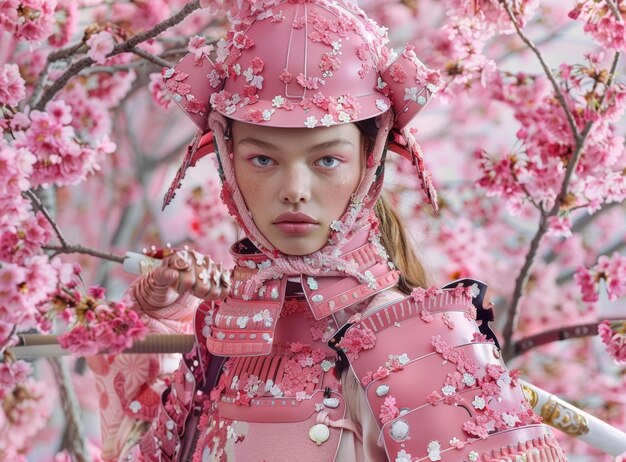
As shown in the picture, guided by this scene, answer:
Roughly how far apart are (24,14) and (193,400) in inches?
46.0

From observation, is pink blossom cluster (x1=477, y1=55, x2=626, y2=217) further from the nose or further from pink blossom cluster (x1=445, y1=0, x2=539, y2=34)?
the nose

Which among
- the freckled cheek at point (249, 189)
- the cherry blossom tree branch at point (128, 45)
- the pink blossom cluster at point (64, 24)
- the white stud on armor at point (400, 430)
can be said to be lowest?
the white stud on armor at point (400, 430)

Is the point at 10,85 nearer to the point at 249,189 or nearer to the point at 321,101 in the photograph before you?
the point at 249,189

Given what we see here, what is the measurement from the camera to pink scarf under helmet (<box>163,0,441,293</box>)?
1697 millimetres

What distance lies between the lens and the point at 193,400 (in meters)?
1.99

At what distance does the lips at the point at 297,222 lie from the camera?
1716mm

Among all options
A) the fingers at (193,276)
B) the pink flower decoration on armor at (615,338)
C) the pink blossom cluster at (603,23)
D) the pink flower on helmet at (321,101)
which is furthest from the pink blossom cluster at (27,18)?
the pink flower decoration on armor at (615,338)

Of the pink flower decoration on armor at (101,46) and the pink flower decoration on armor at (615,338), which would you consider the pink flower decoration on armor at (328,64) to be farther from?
the pink flower decoration on armor at (615,338)

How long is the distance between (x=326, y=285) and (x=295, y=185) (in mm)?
210

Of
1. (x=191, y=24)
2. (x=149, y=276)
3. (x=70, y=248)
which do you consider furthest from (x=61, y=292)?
(x=191, y=24)

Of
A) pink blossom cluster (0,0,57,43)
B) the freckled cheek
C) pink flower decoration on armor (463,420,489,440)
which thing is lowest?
pink flower decoration on armor (463,420,489,440)

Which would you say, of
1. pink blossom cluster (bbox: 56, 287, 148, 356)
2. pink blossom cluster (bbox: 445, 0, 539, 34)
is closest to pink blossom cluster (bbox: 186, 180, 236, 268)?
pink blossom cluster (bbox: 445, 0, 539, 34)

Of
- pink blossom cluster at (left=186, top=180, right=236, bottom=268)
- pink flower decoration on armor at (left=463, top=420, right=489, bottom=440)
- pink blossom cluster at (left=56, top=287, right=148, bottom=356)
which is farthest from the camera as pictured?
pink blossom cluster at (left=186, top=180, right=236, bottom=268)

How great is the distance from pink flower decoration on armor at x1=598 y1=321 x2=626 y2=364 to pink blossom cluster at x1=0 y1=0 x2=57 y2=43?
1727 millimetres
